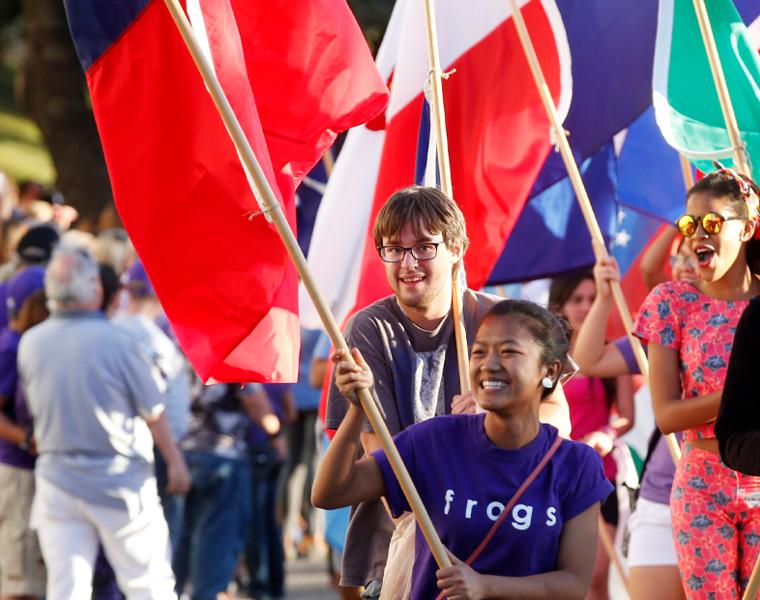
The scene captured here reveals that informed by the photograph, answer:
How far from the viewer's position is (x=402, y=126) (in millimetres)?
7051

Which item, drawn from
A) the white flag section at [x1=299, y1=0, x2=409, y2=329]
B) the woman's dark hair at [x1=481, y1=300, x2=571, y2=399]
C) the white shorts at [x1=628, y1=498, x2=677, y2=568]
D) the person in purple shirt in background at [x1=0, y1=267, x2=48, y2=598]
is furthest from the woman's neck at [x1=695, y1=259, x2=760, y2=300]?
the person in purple shirt in background at [x1=0, y1=267, x2=48, y2=598]

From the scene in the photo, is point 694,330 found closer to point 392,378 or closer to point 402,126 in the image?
point 392,378

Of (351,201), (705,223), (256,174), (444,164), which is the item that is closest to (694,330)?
(705,223)

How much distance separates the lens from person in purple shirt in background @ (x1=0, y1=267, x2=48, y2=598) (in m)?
8.58

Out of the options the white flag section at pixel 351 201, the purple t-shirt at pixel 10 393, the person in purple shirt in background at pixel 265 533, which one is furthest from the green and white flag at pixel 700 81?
the person in purple shirt in background at pixel 265 533

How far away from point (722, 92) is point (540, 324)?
7.51 ft

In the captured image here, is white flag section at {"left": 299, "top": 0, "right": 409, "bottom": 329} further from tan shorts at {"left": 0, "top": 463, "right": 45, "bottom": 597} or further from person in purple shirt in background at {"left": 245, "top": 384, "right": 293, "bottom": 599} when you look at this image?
person in purple shirt in background at {"left": 245, "top": 384, "right": 293, "bottom": 599}

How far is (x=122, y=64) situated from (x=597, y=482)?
2.20m

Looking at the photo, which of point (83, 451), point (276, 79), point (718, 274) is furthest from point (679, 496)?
point (83, 451)

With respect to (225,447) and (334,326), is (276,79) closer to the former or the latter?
(334,326)

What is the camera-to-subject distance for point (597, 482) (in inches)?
178

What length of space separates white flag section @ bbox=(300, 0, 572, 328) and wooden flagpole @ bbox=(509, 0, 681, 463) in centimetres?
33

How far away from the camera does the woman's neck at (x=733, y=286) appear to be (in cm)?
572

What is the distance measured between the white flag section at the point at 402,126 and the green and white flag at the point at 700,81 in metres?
0.45
